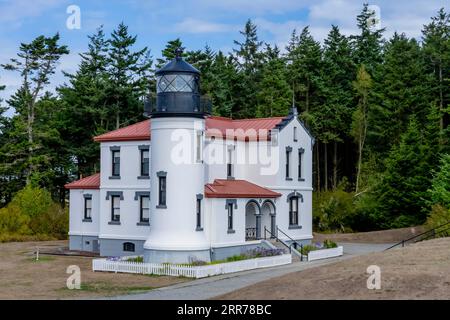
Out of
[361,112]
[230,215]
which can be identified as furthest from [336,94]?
[230,215]

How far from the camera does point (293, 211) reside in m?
40.7

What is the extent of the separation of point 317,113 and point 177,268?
38285mm

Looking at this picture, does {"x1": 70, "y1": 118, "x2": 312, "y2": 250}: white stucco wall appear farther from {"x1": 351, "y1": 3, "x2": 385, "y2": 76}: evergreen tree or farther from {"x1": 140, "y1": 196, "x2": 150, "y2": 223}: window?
{"x1": 351, "y1": 3, "x2": 385, "y2": 76}: evergreen tree

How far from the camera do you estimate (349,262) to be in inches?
1036

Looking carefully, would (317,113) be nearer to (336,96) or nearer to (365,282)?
(336,96)

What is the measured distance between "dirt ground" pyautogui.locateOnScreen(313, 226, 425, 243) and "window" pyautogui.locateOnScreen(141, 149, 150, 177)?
16148 mm

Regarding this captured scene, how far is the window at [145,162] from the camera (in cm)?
3747

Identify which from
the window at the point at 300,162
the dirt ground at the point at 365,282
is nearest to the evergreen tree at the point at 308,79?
the window at the point at 300,162

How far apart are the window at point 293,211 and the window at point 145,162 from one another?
9.03m

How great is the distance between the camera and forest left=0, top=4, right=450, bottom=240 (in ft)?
166

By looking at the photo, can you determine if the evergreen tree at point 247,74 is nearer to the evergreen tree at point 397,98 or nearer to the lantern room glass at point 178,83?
the evergreen tree at point 397,98
